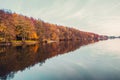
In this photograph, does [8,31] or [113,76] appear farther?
[8,31]

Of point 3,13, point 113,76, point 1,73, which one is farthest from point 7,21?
point 113,76

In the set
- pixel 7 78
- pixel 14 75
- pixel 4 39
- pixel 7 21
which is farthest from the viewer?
pixel 7 21

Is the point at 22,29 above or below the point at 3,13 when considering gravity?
below

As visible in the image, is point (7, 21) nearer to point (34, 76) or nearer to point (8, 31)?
point (8, 31)

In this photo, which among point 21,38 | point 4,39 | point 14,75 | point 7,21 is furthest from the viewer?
point 21,38

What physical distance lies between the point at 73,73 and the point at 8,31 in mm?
63721

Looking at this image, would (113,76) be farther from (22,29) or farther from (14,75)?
(22,29)

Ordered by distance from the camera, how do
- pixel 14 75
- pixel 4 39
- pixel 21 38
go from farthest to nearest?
1. pixel 21 38
2. pixel 4 39
3. pixel 14 75

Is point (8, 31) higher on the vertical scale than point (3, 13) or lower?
lower

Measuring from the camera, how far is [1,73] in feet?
105

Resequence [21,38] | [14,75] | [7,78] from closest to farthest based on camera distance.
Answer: [7,78] < [14,75] < [21,38]

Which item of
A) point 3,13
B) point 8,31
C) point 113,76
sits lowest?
point 113,76

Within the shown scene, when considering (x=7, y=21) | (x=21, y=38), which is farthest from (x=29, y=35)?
(x=7, y=21)

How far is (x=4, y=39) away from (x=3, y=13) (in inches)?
686
